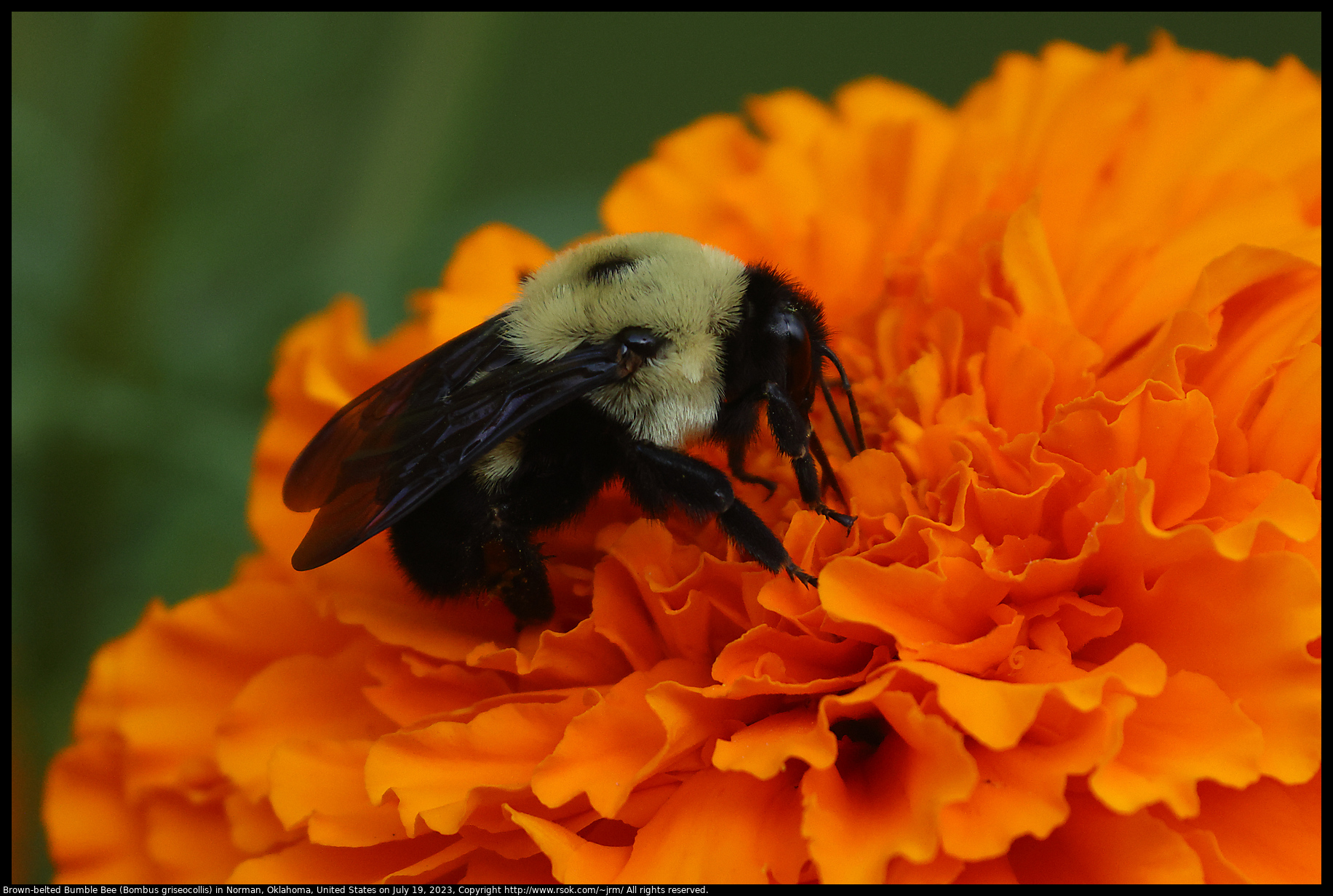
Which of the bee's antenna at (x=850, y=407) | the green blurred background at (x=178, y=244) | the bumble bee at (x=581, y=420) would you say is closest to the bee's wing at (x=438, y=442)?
the bumble bee at (x=581, y=420)

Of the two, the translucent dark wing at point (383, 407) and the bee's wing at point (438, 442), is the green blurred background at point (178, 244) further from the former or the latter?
the bee's wing at point (438, 442)

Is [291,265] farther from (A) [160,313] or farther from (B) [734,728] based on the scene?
(B) [734,728]

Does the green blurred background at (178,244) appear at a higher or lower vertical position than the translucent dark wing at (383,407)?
higher

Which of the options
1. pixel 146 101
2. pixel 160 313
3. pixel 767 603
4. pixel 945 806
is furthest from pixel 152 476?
pixel 945 806

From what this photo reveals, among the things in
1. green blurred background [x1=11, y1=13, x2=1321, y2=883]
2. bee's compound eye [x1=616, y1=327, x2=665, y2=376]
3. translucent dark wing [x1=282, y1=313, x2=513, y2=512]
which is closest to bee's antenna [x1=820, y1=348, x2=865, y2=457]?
bee's compound eye [x1=616, y1=327, x2=665, y2=376]

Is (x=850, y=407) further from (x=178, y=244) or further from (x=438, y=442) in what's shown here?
(x=178, y=244)

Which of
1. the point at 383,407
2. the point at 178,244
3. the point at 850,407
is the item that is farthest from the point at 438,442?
the point at 178,244

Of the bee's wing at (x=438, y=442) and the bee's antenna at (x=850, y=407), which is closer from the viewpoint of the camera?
the bee's wing at (x=438, y=442)
